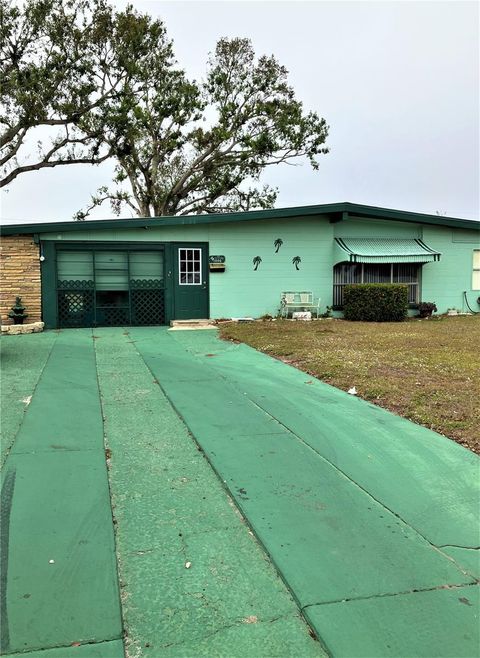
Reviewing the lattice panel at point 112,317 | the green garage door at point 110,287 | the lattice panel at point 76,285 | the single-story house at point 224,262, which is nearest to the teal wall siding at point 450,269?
the single-story house at point 224,262

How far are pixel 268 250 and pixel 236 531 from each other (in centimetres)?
1148

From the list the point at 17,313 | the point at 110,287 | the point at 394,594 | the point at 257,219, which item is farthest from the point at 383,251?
the point at 394,594

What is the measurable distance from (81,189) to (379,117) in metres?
14.6

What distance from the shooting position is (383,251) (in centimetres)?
1409

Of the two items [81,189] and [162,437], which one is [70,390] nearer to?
[162,437]

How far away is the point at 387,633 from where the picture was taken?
1.85m

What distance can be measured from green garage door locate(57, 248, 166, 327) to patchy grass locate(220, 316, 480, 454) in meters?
2.17

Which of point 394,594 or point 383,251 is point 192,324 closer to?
point 383,251

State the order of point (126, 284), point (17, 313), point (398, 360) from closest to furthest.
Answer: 1. point (398, 360)
2. point (17, 313)
3. point (126, 284)

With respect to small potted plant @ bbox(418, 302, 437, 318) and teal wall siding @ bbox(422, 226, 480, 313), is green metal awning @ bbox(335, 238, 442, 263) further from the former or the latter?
small potted plant @ bbox(418, 302, 437, 318)

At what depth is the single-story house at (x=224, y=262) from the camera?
1174cm

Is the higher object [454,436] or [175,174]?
[175,174]

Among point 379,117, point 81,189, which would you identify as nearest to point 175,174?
point 81,189

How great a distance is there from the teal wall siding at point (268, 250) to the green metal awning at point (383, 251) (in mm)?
213
